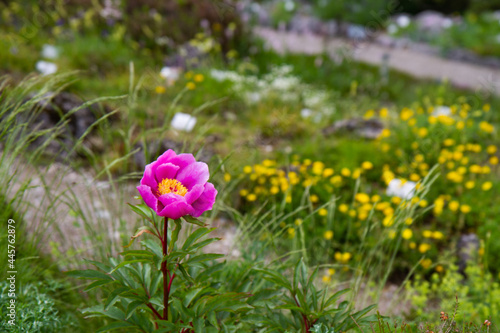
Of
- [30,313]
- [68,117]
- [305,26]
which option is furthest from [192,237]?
[305,26]

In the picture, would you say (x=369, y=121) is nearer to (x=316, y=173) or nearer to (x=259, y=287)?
(x=316, y=173)

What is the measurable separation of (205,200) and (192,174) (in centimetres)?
11

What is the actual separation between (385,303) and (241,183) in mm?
1295

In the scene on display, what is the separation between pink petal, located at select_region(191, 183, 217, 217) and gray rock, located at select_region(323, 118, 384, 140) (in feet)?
10.7

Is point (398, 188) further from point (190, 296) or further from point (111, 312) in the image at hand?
point (111, 312)

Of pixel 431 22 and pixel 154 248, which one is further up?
pixel 154 248

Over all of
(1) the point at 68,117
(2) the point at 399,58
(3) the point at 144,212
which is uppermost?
Result: (3) the point at 144,212

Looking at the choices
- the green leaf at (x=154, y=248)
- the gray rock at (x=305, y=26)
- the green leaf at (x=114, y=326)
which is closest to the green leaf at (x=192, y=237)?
the green leaf at (x=154, y=248)

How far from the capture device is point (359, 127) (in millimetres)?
4473

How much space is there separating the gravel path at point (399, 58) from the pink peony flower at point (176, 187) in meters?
5.57

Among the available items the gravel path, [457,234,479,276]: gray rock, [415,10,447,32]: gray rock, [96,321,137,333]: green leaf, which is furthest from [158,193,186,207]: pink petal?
[415,10,447,32]: gray rock

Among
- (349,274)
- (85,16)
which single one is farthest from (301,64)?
(349,274)

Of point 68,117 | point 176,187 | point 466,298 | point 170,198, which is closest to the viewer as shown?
point 170,198

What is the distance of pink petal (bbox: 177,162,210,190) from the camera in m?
1.28
